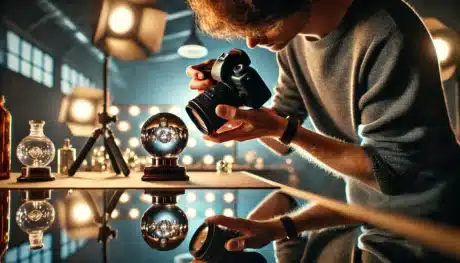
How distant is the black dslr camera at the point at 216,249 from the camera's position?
1.07 feet

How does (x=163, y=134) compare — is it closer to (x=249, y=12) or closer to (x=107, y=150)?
(x=107, y=150)

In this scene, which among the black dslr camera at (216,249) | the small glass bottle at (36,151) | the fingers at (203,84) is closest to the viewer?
the black dslr camera at (216,249)

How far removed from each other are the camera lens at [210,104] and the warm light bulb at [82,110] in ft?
4.87

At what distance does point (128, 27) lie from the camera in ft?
4.63

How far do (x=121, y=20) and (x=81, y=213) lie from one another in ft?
3.13

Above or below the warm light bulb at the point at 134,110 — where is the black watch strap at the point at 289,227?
below

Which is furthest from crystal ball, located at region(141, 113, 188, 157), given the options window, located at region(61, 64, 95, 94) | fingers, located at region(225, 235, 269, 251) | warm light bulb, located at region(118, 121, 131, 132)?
window, located at region(61, 64, 95, 94)

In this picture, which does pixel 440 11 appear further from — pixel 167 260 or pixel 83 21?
pixel 167 260

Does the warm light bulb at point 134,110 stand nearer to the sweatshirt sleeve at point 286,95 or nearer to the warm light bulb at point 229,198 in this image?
the sweatshirt sleeve at point 286,95

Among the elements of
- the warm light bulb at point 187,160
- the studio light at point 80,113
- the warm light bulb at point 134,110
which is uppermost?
the warm light bulb at point 134,110

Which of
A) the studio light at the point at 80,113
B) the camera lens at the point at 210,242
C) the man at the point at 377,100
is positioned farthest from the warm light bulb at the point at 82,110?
the camera lens at the point at 210,242

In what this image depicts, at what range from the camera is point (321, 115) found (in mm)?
1170

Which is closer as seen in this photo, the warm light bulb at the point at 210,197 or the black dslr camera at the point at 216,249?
the black dslr camera at the point at 216,249

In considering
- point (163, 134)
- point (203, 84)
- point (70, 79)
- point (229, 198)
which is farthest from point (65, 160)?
point (70, 79)
